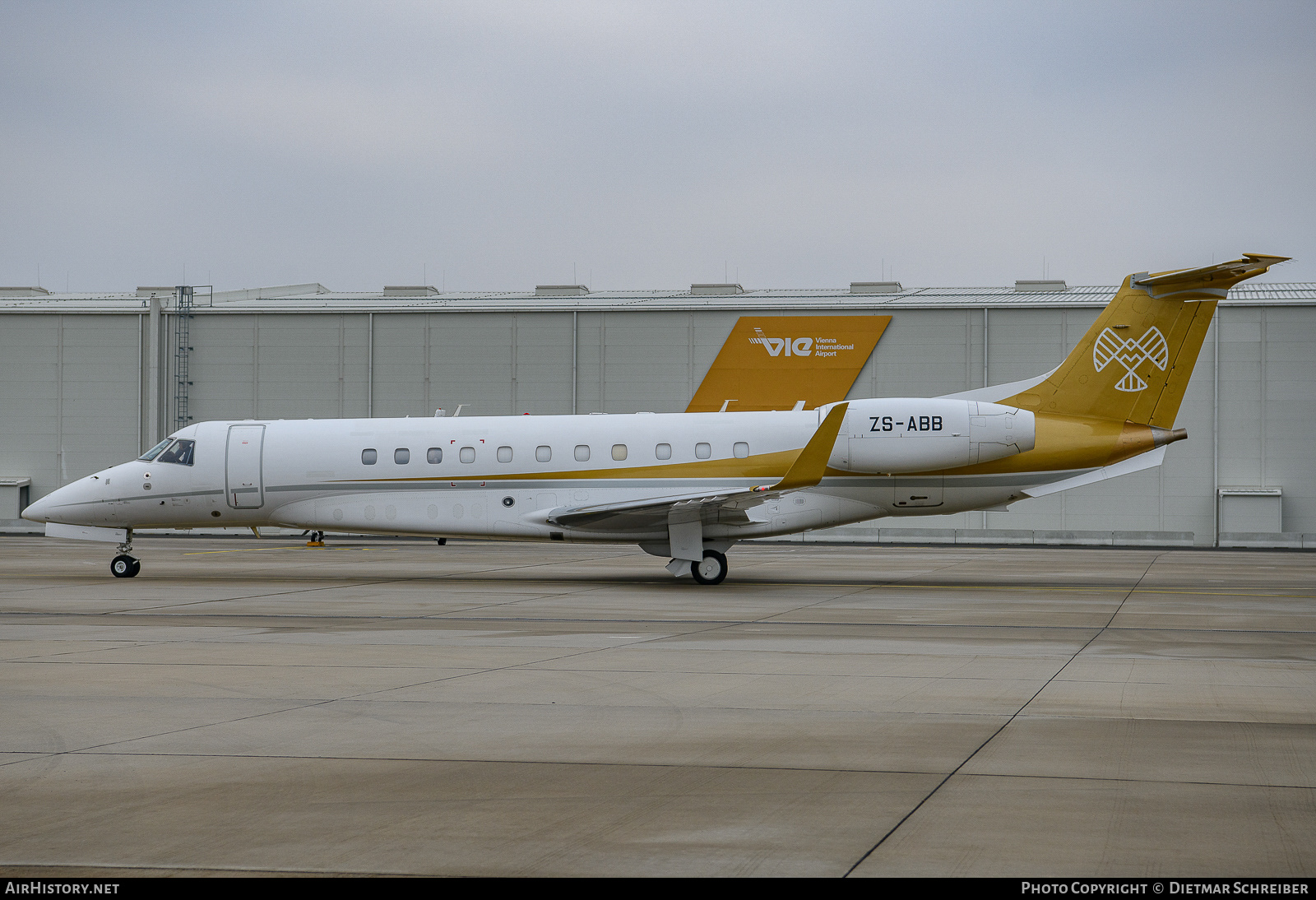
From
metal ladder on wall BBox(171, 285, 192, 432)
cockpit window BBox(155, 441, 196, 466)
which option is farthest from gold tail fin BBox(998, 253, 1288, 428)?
metal ladder on wall BBox(171, 285, 192, 432)

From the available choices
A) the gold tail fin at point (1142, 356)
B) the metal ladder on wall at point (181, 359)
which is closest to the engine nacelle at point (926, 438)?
the gold tail fin at point (1142, 356)

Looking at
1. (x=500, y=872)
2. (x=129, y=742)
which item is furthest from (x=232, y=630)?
(x=500, y=872)

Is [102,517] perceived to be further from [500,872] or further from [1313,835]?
[1313,835]

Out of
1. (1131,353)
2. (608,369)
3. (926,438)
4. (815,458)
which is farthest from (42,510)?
(608,369)

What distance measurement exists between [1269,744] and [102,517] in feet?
66.5

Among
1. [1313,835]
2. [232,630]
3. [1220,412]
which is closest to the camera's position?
[1313,835]

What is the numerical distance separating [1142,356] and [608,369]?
2281 centimetres

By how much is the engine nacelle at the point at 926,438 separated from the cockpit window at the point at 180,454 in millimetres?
12155

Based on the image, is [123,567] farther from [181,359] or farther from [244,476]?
[181,359]

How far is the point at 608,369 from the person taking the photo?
132 feet

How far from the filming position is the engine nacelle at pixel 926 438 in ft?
64.4

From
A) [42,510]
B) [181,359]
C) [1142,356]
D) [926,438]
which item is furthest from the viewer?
[181,359]

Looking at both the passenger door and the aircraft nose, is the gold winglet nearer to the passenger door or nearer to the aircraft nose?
the passenger door
